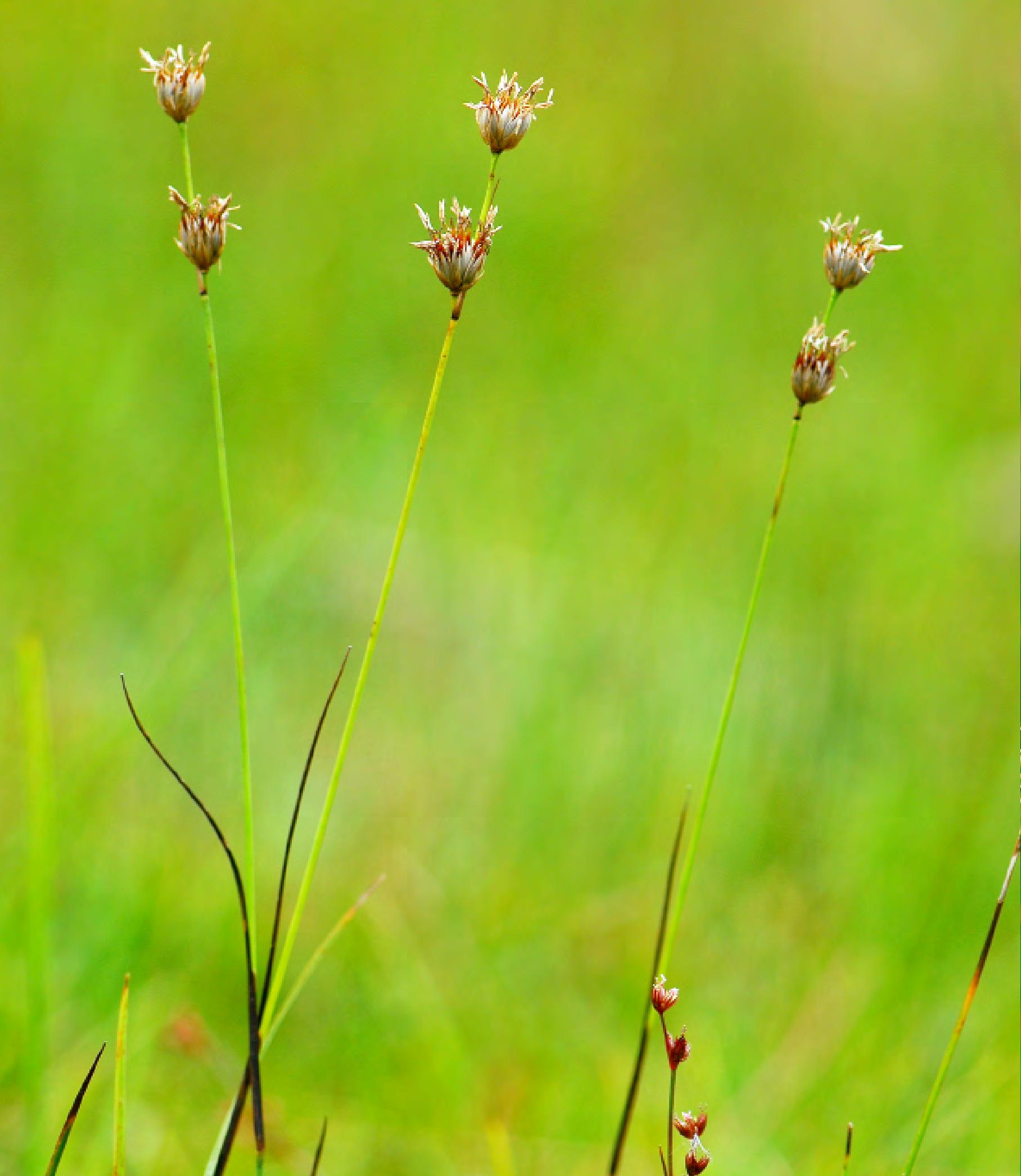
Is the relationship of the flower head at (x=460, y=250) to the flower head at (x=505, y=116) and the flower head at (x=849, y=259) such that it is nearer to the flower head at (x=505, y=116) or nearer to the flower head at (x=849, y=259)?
the flower head at (x=505, y=116)

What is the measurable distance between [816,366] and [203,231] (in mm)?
349

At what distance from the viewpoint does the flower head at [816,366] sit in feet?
2.44

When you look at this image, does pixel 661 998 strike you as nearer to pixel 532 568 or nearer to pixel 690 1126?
pixel 690 1126

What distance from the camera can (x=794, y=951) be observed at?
1.75 m

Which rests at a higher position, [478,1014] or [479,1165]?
[478,1014]

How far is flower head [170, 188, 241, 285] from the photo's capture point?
0.68 metres

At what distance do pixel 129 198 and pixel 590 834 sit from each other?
2.57m

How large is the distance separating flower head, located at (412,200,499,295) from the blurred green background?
81cm

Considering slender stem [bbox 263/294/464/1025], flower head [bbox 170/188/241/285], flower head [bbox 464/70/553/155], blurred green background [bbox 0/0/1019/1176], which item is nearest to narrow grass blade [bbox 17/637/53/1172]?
blurred green background [bbox 0/0/1019/1176]

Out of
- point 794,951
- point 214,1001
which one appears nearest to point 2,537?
point 214,1001

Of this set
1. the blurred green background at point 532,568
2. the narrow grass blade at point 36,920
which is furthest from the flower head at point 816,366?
the blurred green background at point 532,568

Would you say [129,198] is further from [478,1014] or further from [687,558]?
[478,1014]

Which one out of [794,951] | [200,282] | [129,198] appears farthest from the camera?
[129,198]

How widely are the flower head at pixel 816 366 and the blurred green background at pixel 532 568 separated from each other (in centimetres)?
77
